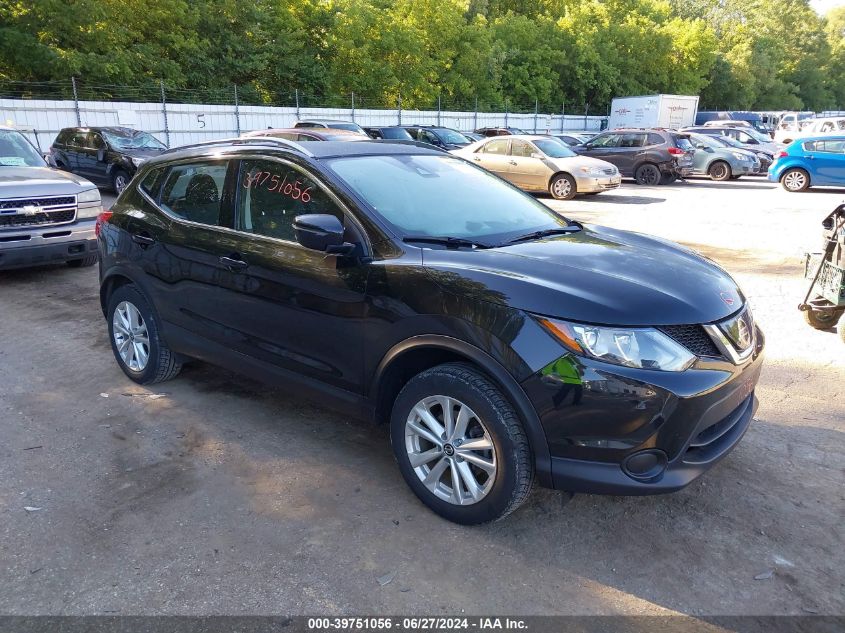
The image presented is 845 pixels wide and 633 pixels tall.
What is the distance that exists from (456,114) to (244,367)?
115 feet

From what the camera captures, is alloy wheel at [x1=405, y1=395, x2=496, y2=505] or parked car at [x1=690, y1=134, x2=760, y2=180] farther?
parked car at [x1=690, y1=134, x2=760, y2=180]

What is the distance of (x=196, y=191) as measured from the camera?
14.4ft

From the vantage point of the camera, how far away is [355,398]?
3486 millimetres

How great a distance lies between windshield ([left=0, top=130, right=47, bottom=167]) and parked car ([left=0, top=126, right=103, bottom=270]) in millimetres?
11

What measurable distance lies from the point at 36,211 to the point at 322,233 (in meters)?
5.79

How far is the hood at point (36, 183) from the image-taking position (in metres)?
7.44

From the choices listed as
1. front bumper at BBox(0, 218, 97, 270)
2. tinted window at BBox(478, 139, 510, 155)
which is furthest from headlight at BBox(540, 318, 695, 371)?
tinted window at BBox(478, 139, 510, 155)

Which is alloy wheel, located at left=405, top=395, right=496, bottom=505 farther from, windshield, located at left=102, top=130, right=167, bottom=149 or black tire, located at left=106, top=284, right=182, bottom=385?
windshield, located at left=102, top=130, right=167, bottom=149

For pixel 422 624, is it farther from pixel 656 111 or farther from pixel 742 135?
pixel 656 111

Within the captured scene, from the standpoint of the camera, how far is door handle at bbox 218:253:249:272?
3880 mm

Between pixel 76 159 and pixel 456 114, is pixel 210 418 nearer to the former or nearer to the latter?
pixel 76 159

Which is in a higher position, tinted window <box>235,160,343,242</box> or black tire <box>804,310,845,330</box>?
tinted window <box>235,160,343,242</box>

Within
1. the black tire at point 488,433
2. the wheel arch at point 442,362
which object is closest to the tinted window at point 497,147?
the wheel arch at point 442,362

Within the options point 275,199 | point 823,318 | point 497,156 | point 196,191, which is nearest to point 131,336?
point 196,191
